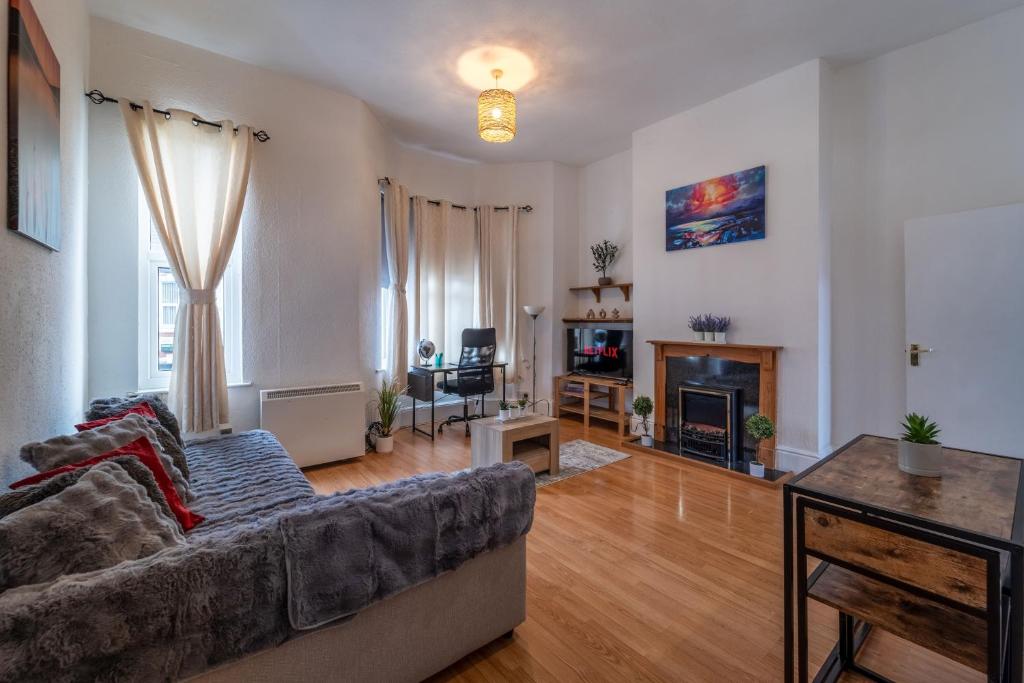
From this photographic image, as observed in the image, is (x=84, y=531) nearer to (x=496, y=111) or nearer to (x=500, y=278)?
(x=496, y=111)

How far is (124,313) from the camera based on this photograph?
2.84m

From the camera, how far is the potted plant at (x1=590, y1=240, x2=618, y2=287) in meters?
5.14

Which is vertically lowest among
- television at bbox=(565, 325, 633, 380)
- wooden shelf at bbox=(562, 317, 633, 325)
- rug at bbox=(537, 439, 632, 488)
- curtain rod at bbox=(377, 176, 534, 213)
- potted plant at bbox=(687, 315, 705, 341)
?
rug at bbox=(537, 439, 632, 488)

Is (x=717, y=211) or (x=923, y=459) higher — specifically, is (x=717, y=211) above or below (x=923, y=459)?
above

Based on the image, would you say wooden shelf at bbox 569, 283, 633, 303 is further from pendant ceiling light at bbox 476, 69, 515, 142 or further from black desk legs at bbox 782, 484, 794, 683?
black desk legs at bbox 782, 484, 794, 683

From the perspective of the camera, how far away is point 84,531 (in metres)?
1.00

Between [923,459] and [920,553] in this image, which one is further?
[923,459]

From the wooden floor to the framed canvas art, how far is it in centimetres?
217

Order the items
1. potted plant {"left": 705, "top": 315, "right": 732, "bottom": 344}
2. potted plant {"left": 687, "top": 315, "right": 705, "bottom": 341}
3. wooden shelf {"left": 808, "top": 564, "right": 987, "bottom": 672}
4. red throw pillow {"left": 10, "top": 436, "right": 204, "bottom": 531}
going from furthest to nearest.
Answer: potted plant {"left": 687, "top": 315, "right": 705, "bottom": 341} < potted plant {"left": 705, "top": 315, "right": 732, "bottom": 344} < red throw pillow {"left": 10, "top": 436, "right": 204, "bottom": 531} < wooden shelf {"left": 808, "top": 564, "right": 987, "bottom": 672}

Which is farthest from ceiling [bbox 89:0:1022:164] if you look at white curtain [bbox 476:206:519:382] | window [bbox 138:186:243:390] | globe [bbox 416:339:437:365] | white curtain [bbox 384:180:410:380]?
globe [bbox 416:339:437:365]

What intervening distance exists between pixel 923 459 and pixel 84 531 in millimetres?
2397

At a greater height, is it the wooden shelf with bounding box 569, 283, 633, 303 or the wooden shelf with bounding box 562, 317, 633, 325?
the wooden shelf with bounding box 569, 283, 633, 303

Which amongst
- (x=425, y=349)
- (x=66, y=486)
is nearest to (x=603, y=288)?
(x=425, y=349)

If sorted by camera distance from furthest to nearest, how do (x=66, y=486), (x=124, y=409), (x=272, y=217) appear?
(x=272, y=217) → (x=124, y=409) → (x=66, y=486)
